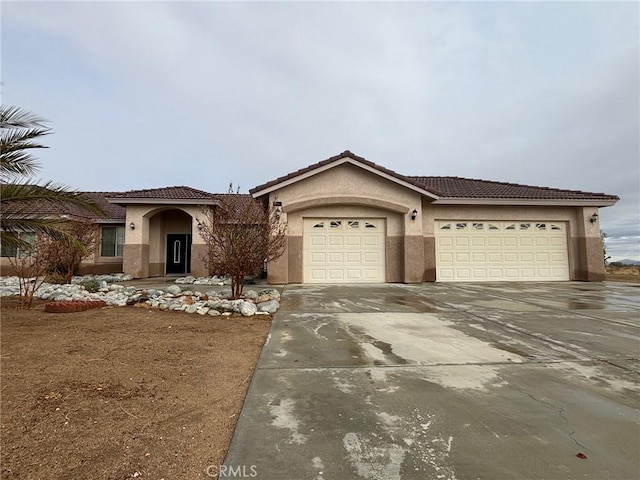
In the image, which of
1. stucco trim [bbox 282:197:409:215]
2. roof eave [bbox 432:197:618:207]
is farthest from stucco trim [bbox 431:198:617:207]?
stucco trim [bbox 282:197:409:215]

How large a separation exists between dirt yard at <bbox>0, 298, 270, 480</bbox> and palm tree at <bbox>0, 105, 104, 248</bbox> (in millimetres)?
1937

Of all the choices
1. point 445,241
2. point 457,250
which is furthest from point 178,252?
point 457,250

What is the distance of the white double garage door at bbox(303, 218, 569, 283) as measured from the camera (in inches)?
542

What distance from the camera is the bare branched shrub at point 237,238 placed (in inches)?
334

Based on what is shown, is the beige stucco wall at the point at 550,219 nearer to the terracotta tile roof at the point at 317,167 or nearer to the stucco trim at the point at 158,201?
the terracotta tile roof at the point at 317,167

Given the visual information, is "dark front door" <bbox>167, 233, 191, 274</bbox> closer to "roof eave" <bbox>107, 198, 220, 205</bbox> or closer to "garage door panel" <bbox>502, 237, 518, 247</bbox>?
"roof eave" <bbox>107, 198, 220, 205</bbox>

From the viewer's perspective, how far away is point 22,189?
6.30m

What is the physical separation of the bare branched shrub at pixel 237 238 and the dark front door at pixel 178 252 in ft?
34.8

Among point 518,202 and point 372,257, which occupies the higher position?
point 518,202

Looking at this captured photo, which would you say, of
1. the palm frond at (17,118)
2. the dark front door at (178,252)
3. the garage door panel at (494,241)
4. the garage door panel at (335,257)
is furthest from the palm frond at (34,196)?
the garage door panel at (494,241)

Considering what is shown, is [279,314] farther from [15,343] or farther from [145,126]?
[145,126]

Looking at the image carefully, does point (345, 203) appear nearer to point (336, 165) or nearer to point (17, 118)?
point (336, 165)

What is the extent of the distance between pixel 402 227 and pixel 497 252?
471 cm

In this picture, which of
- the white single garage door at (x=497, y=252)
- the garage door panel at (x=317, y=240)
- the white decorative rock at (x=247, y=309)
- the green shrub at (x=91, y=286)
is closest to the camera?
the white decorative rock at (x=247, y=309)
